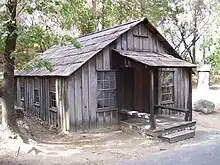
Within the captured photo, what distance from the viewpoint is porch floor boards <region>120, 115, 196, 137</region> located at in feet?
34.4

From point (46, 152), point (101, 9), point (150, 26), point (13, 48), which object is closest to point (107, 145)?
point (46, 152)

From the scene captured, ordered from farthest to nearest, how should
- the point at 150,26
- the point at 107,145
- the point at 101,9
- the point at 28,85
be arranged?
1. the point at 101,9
2. the point at 28,85
3. the point at 150,26
4. the point at 107,145

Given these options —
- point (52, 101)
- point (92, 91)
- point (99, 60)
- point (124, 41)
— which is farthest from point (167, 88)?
point (52, 101)

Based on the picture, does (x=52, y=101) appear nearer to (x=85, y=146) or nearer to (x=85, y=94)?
(x=85, y=94)

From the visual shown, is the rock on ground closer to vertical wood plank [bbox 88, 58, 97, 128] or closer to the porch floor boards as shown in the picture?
the porch floor boards

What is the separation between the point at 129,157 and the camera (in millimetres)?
8195

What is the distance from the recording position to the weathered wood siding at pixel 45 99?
1127 centimetres

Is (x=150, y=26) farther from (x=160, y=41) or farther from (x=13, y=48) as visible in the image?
(x=13, y=48)

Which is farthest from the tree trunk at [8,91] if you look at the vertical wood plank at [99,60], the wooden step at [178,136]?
the wooden step at [178,136]

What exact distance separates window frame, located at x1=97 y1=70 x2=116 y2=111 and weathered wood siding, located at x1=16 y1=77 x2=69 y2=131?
146cm

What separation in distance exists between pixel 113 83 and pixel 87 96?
4.58ft

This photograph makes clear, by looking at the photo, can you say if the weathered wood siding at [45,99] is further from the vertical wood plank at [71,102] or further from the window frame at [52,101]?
the vertical wood plank at [71,102]

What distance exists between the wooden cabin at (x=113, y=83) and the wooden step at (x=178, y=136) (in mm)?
588

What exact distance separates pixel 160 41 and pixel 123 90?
326 cm
